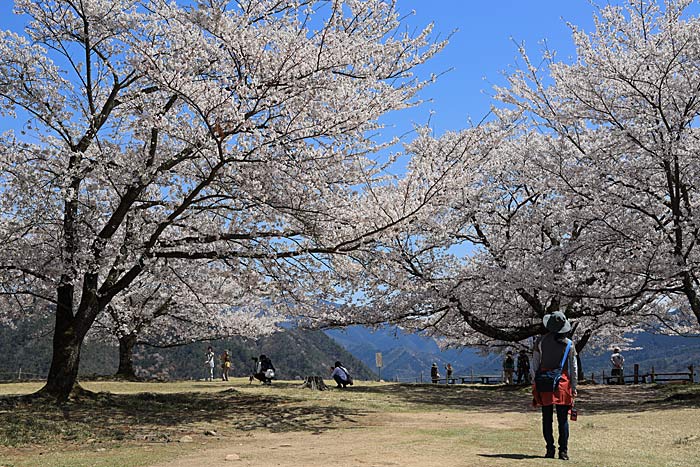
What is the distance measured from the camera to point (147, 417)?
1171 cm

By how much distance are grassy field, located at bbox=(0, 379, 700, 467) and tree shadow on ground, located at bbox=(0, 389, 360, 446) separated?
21 millimetres

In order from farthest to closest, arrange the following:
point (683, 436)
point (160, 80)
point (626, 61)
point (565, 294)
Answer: point (565, 294)
point (626, 61)
point (160, 80)
point (683, 436)

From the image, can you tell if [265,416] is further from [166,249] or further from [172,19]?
[172,19]

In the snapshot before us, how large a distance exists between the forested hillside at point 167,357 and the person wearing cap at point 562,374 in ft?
145

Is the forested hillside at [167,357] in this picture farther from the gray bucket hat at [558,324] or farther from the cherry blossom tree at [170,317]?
the gray bucket hat at [558,324]

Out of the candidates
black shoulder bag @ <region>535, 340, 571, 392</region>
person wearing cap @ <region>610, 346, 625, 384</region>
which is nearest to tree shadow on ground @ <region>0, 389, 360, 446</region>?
black shoulder bag @ <region>535, 340, 571, 392</region>

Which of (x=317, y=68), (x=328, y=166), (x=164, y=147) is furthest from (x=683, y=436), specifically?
(x=164, y=147)

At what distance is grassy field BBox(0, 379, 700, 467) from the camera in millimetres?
7133

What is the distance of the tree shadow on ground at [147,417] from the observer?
965cm

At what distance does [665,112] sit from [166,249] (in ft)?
38.4

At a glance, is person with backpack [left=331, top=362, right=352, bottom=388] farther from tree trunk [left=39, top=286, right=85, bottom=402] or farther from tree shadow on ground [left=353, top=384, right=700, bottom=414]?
tree trunk [left=39, top=286, right=85, bottom=402]

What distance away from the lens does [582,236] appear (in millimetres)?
16359

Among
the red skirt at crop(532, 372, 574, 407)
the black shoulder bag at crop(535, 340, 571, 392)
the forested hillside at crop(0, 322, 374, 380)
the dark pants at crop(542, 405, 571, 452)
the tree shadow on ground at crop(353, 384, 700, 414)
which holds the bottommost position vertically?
the forested hillside at crop(0, 322, 374, 380)

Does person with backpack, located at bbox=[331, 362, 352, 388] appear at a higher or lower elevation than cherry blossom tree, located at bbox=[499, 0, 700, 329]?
lower
